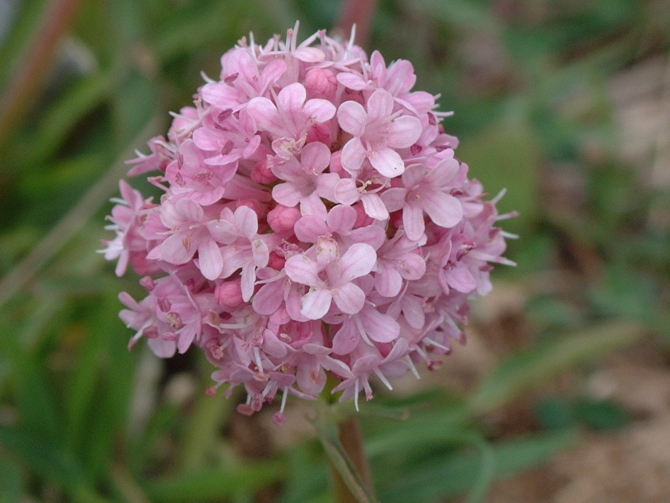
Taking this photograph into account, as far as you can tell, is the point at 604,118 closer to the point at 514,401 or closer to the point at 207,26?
the point at 514,401

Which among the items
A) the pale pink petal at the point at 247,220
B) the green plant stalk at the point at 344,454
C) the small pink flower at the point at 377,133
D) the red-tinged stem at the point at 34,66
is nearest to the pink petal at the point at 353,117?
the small pink flower at the point at 377,133

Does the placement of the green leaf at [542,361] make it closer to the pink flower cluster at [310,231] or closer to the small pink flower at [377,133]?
the pink flower cluster at [310,231]

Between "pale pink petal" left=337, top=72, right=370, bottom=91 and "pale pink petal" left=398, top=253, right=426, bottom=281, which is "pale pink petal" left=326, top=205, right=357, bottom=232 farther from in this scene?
"pale pink petal" left=337, top=72, right=370, bottom=91

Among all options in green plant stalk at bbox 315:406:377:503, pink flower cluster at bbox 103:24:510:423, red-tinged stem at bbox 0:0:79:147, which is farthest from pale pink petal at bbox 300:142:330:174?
red-tinged stem at bbox 0:0:79:147

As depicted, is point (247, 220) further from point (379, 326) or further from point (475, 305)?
point (475, 305)

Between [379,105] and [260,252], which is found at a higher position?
[379,105]

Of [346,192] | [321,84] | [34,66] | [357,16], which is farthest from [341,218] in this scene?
[34,66]

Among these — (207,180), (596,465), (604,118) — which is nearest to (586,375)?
(596,465)
